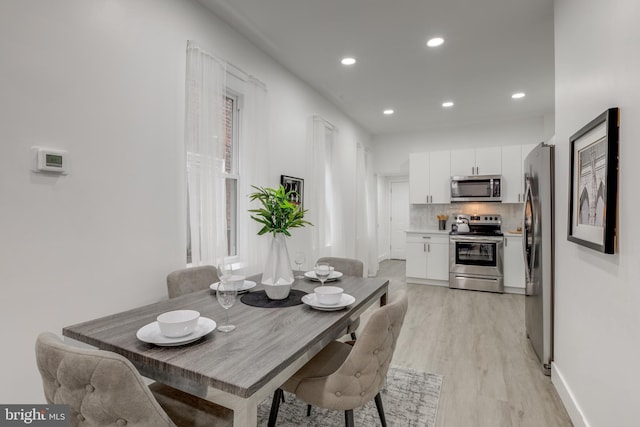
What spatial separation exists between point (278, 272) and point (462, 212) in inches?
196

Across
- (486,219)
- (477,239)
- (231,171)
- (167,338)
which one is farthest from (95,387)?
(486,219)

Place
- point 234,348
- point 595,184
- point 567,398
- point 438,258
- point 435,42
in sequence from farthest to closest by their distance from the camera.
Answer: point 438,258 → point 435,42 → point 567,398 → point 595,184 → point 234,348

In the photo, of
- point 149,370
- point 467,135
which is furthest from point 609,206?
point 467,135

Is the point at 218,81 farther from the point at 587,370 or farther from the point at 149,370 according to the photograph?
the point at 587,370

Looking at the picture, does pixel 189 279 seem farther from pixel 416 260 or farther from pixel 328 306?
pixel 416 260

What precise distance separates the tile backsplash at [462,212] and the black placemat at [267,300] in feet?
15.8

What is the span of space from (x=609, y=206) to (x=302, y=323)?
1441mm

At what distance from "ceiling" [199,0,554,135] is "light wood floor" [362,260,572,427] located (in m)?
2.94

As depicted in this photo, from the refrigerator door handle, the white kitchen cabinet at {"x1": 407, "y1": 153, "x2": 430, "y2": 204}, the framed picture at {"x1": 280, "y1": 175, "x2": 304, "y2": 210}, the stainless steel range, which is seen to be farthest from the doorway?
the refrigerator door handle

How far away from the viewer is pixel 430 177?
19.2 ft

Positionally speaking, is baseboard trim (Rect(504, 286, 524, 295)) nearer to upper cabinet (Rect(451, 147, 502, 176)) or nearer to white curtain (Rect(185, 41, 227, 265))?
upper cabinet (Rect(451, 147, 502, 176))

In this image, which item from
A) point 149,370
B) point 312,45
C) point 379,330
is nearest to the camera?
point 149,370

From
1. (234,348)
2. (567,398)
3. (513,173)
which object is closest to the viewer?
(234,348)

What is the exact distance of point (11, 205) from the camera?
4.93 ft
